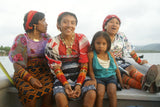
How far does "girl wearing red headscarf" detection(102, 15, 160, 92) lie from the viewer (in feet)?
6.23

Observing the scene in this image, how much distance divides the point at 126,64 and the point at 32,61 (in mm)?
1493

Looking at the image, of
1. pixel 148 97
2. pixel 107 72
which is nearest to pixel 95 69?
pixel 107 72

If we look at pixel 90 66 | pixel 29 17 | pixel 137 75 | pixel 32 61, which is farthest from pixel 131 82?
pixel 29 17

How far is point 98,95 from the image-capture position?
5.91 ft

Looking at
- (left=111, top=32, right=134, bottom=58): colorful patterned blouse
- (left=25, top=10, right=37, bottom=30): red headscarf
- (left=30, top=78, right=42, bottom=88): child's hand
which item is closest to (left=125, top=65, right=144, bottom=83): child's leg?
(left=111, top=32, right=134, bottom=58): colorful patterned blouse

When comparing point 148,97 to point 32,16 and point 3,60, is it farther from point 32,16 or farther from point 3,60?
point 3,60

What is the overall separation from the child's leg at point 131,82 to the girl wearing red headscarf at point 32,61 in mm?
1083

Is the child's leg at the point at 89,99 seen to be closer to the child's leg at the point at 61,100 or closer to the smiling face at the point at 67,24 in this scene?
the child's leg at the point at 61,100

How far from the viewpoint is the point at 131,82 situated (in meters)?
2.22

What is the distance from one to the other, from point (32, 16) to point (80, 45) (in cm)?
80

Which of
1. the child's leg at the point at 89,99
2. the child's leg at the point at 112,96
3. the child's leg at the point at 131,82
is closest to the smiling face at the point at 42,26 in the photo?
the child's leg at the point at 89,99

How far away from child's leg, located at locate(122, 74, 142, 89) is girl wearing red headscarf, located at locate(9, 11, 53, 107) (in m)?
1.08

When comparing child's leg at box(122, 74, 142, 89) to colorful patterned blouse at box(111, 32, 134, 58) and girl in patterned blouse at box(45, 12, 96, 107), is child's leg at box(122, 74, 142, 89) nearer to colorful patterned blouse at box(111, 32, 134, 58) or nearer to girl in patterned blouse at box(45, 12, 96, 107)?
colorful patterned blouse at box(111, 32, 134, 58)

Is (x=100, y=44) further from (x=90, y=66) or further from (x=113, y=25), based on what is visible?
(x=113, y=25)
